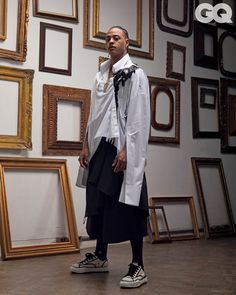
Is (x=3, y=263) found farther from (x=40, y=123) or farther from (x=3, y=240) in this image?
(x=40, y=123)

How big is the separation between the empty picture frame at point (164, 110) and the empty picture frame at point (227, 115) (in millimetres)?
601

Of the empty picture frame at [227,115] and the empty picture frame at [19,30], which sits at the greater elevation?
the empty picture frame at [19,30]

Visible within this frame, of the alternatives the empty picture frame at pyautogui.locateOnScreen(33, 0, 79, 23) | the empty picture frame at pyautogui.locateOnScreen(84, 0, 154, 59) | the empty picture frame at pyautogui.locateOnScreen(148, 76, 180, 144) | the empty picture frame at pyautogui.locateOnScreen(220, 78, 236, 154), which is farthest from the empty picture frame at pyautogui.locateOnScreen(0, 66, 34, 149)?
the empty picture frame at pyautogui.locateOnScreen(220, 78, 236, 154)

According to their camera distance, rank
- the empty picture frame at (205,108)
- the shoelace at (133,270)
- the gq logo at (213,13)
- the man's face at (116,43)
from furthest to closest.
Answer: the gq logo at (213,13) → the empty picture frame at (205,108) → the man's face at (116,43) → the shoelace at (133,270)

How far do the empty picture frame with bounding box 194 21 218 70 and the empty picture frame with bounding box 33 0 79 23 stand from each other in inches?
54.8

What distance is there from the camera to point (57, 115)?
3.53m

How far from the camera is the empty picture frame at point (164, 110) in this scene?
4.19 meters

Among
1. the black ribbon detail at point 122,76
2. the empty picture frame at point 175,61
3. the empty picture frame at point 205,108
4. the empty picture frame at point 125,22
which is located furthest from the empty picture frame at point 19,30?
the empty picture frame at point 205,108

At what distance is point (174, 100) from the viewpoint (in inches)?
172

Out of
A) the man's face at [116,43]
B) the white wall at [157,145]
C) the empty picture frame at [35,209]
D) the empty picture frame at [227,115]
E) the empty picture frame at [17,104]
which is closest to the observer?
the man's face at [116,43]

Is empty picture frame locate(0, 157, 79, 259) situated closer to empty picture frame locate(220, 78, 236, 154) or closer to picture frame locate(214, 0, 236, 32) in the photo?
empty picture frame locate(220, 78, 236, 154)

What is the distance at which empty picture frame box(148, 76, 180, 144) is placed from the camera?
4.19 meters

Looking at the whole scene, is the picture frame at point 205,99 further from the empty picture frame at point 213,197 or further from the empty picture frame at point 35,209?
the empty picture frame at point 35,209

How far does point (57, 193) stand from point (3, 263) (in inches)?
27.4
